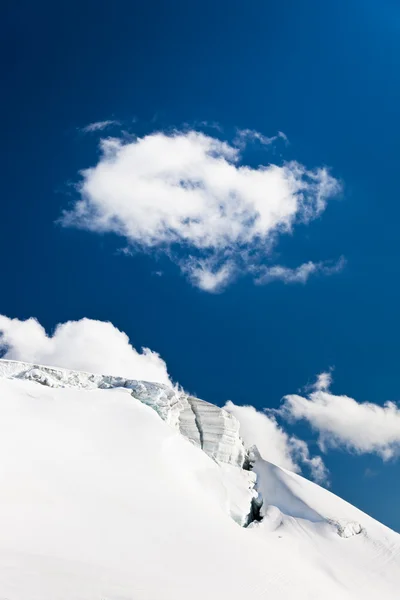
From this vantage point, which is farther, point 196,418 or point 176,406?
point 196,418

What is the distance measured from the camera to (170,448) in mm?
23594

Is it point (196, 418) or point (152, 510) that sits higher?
point (196, 418)

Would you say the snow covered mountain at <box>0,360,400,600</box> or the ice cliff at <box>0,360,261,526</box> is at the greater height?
the ice cliff at <box>0,360,261,526</box>

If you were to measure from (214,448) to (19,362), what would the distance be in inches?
444

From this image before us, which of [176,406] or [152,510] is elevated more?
[176,406]

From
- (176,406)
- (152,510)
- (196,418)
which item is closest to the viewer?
(152,510)

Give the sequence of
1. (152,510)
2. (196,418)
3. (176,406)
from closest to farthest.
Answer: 1. (152,510)
2. (176,406)
3. (196,418)

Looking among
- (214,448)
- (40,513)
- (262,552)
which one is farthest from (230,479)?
(40,513)

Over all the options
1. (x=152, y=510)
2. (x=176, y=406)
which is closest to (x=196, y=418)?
(x=176, y=406)

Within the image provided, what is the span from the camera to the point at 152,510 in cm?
1864

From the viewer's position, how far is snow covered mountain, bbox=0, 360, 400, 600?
13633 millimetres

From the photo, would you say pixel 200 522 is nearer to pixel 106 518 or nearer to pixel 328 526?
pixel 106 518

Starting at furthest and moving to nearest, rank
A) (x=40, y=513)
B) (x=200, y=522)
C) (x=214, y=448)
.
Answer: (x=214, y=448) < (x=200, y=522) < (x=40, y=513)

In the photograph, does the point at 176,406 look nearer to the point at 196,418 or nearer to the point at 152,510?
the point at 196,418
